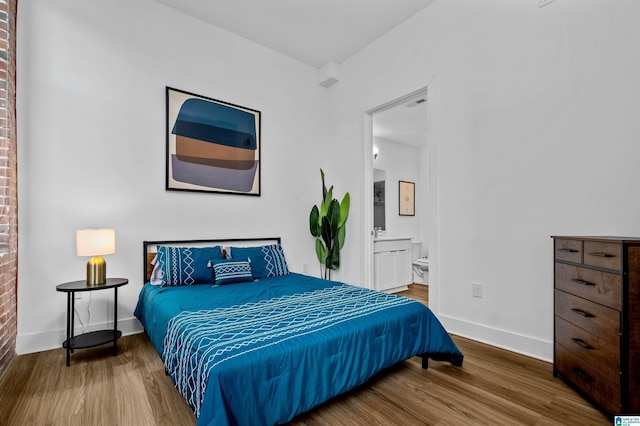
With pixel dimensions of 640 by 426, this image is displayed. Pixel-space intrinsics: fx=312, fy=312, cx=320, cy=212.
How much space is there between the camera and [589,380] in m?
1.73

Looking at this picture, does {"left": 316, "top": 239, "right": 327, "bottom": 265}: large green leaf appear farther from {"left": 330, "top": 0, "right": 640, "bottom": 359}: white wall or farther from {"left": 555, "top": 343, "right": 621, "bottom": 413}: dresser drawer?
{"left": 555, "top": 343, "right": 621, "bottom": 413}: dresser drawer

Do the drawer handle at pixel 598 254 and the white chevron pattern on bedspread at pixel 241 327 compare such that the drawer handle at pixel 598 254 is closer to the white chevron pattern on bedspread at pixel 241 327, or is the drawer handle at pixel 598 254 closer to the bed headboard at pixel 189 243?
the white chevron pattern on bedspread at pixel 241 327

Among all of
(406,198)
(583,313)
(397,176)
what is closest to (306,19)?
(583,313)

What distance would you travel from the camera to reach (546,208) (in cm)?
238

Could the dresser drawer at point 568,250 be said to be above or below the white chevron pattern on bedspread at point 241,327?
above

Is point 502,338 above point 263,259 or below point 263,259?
below

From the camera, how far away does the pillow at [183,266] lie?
2.74 meters

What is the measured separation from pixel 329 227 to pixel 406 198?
299 cm

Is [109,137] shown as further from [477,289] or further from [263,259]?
[477,289]

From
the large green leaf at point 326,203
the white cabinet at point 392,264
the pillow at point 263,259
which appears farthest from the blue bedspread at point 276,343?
the white cabinet at point 392,264

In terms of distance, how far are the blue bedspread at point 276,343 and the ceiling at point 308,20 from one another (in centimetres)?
281

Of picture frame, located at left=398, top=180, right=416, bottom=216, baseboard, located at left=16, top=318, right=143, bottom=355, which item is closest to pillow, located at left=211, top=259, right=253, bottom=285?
baseboard, located at left=16, top=318, right=143, bottom=355

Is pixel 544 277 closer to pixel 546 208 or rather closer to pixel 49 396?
pixel 546 208

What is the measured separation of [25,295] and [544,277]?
13.3 ft
